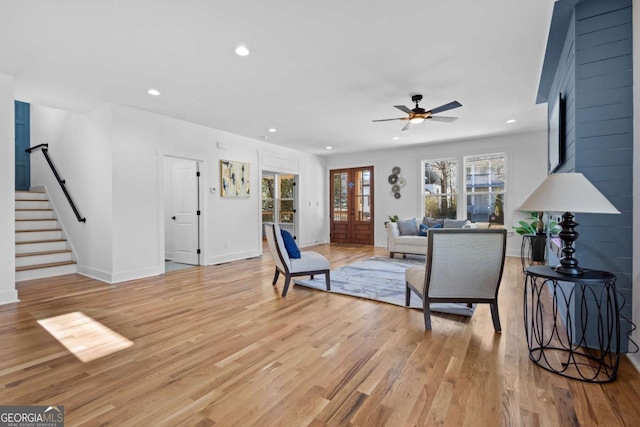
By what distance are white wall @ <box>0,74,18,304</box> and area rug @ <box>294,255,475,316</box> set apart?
3.38 m

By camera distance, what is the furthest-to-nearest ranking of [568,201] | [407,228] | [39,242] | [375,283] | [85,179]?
[407,228] < [39,242] < [85,179] < [375,283] < [568,201]

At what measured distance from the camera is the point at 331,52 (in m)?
3.16

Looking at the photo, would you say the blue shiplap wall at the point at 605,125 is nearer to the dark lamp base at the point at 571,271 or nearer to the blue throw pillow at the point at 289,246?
the dark lamp base at the point at 571,271

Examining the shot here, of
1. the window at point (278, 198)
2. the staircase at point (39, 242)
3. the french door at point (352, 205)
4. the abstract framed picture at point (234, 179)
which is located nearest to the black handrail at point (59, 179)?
the staircase at point (39, 242)

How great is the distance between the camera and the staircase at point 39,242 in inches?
196

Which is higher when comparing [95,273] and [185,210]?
[185,210]

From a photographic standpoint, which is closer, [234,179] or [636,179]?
[636,179]

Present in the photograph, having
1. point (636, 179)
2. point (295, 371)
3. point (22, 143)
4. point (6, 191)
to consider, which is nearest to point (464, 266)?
point (636, 179)

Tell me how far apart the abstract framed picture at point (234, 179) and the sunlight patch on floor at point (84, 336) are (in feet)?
11.3

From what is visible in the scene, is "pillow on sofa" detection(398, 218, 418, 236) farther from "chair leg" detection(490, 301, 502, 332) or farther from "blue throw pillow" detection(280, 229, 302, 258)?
"chair leg" detection(490, 301, 502, 332)

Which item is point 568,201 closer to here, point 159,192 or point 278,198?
point 159,192

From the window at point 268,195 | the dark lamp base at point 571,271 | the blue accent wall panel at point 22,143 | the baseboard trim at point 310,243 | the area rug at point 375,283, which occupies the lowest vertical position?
the area rug at point 375,283

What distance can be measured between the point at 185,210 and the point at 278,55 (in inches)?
160

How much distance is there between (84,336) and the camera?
8.93 feet
